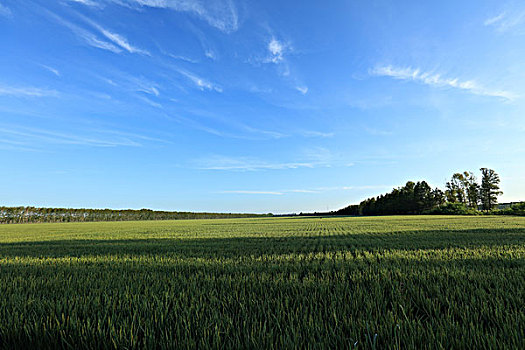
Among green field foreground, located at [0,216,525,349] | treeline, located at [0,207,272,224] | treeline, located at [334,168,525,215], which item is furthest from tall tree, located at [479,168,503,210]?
treeline, located at [0,207,272,224]

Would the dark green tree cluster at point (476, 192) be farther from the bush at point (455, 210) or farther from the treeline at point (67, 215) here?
the treeline at point (67, 215)

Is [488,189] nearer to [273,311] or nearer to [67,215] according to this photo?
[273,311]

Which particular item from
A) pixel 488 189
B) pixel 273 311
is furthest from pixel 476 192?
pixel 273 311

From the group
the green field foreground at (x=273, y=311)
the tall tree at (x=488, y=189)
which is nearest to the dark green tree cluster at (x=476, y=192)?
the tall tree at (x=488, y=189)

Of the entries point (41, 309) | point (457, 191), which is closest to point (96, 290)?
point (41, 309)

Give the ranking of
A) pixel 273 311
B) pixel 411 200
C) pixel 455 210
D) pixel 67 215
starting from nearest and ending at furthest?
1. pixel 273 311
2. pixel 455 210
3. pixel 411 200
4. pixel 67 215

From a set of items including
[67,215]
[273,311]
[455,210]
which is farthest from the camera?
[67,215]

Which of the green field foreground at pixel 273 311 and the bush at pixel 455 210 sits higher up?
the green field foreground at pixel 273 311

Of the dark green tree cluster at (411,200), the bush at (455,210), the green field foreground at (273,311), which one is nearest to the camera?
the green field foreground at (273,311)

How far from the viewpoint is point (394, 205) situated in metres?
85.0

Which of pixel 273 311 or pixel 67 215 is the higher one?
pixel 273 311

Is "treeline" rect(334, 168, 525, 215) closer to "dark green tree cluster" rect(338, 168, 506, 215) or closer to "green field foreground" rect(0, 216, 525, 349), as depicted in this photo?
"dark green tree cluster" rect(338, 168, 506, 215)

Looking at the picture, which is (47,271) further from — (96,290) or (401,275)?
(401,275)

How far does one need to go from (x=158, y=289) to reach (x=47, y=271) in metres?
3.37
